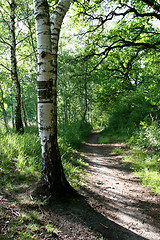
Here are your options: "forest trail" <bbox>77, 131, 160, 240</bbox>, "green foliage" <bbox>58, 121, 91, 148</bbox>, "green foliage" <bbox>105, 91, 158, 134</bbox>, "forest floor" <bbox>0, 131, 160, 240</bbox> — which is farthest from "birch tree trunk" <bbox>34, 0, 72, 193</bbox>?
"green foliage" <bbox>105, 91, 158, 134</bbox>

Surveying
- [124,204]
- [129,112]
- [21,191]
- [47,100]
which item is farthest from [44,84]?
[129,112]

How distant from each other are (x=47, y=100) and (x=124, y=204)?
3112mm

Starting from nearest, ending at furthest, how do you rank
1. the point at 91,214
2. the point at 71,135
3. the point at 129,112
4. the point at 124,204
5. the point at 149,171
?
1. the point at 91,214
2. the point at 124,204
3. the point at 149,171
4. the point at 71,135
5. the point at 129,112

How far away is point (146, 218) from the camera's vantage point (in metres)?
3.23

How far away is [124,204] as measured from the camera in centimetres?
375

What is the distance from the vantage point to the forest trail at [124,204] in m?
2.80

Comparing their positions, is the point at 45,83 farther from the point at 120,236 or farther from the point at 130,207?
the point at 130,207

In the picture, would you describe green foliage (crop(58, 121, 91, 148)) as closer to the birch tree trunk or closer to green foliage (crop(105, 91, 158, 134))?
green foliage (crop(105, 91, 158, 134))

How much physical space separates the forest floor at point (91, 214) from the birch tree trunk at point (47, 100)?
1.64ft

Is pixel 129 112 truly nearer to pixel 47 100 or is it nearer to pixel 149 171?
pixel 149 171

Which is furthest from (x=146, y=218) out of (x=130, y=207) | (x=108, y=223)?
(x=108, y=223)

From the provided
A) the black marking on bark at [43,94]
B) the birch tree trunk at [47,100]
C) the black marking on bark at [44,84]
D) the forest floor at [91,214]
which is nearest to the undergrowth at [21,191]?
the forest floor at [91,214]

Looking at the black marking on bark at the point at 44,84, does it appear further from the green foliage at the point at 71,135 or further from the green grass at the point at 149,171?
the green foliage at the point at 71,135

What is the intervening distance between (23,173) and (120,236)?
8.65 feet
